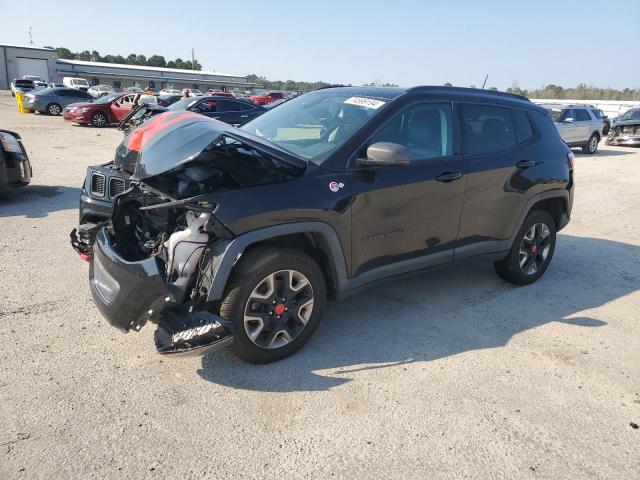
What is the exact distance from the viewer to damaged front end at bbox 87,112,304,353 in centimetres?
296

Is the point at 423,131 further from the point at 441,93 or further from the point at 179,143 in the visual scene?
the point at 179,143

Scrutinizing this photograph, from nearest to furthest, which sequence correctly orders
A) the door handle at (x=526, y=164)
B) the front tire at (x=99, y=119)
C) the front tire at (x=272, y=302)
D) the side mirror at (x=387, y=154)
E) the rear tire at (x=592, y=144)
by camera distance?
the front tire at (x=272, y=302), the side mirror at (x=387, y=154), the door handle at (x=526, y=164), the rear tire at (x=592, y=144), the front tire at (x=99, y=119)

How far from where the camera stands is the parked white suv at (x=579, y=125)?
55.0 feet

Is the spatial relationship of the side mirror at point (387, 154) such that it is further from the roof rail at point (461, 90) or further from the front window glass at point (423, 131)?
the roof rail at point (461, 90)

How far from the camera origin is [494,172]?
14.4 feet

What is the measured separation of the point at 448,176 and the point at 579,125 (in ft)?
51.2

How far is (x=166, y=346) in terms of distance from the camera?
296cm

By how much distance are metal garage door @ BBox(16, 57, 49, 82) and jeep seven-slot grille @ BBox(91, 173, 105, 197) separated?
233 ft

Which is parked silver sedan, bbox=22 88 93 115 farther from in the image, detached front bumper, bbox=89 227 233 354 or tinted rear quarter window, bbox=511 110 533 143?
detached front bumper, bbox=89 227 233 354

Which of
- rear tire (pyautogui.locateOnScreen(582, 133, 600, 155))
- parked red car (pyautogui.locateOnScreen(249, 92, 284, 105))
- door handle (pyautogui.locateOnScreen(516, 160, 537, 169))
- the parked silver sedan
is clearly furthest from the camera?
parked red car (pyautogui.locateOnScreen(249, 92, 284, 105))

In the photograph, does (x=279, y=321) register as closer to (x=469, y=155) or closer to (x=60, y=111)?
(x=469, y=155)

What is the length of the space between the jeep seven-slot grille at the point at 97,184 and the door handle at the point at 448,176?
9.51 feet

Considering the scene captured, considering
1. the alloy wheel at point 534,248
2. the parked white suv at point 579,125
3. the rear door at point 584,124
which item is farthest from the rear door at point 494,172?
the rear door at point 584,124

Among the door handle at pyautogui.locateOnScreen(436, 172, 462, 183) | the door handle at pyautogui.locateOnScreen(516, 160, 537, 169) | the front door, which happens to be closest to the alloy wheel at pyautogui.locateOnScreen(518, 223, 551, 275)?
the door handle at pyautogui.locateOnScreen(516, 160, 537, 169)
